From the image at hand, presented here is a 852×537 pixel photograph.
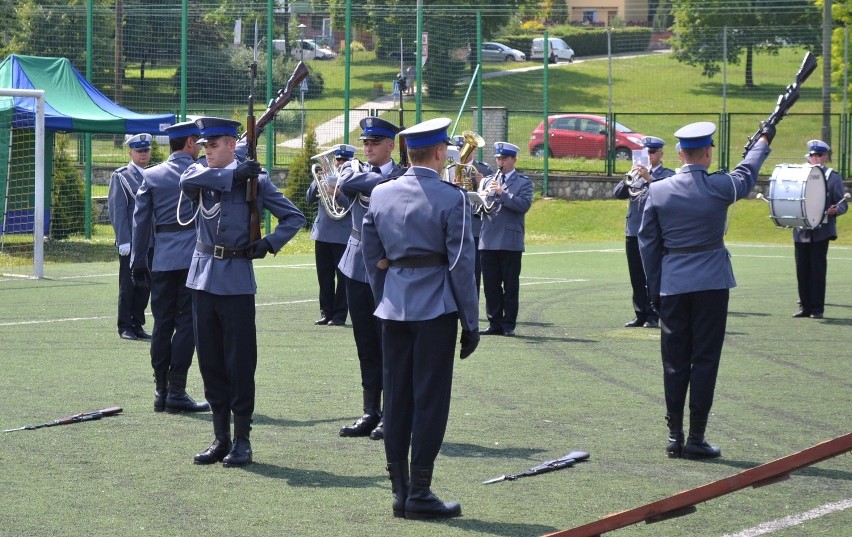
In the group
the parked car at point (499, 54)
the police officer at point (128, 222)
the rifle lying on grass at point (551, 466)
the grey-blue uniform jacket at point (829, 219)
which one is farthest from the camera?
the parked car at point (499, 54)

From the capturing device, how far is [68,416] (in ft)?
28.4

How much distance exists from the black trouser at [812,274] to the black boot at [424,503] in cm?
931

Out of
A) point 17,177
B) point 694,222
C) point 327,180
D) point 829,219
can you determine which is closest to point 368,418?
point 694,222

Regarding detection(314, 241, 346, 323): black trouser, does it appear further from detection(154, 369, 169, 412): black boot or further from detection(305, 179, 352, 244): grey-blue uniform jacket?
detection(154, 369, 169, 412): black boot

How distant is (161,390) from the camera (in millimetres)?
9008

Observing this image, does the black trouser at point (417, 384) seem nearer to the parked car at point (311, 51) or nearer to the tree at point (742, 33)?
the parked car at point (311, 51)

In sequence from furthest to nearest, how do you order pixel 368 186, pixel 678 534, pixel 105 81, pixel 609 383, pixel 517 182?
pixel 105 81, pixel 517 182, pixel 609 383, pixel 368 186, pixel 678 534

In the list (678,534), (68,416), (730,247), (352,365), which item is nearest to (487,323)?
(352,365)

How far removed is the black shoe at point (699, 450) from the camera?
7.68m

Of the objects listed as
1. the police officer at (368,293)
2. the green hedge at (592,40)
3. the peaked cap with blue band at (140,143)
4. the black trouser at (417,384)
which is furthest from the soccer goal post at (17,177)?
the green hedge at (592,40)

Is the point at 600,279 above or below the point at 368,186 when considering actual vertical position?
below

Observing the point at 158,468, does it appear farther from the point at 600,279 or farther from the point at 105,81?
the point at 105,81

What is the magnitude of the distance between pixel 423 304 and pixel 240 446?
1689 mm

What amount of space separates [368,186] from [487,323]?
5.99 m
